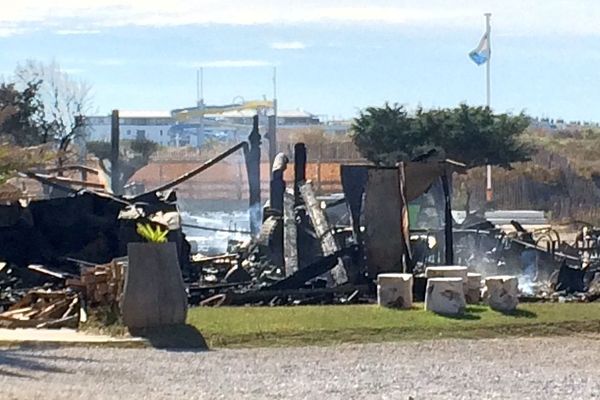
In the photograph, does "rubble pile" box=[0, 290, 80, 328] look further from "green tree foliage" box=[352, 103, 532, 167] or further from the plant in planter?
"green tree foliage" box=[352, 103, 532, 167]

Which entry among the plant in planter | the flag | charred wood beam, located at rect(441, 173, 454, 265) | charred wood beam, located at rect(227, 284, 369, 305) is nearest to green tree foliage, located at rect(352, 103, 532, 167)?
the flag

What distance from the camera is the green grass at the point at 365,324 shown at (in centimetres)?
1906

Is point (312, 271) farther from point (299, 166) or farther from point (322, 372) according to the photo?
point (322, 372)

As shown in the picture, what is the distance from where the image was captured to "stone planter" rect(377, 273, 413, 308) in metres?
21.4

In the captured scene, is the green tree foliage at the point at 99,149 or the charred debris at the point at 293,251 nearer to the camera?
the charred debris at the point at 293,251

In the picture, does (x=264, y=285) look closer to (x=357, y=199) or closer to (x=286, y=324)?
(x=357, y=199)

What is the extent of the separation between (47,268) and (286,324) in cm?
853

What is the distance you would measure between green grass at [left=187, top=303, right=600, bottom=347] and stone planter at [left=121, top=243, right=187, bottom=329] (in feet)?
1.65

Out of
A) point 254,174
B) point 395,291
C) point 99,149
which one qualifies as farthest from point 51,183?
point 99,149

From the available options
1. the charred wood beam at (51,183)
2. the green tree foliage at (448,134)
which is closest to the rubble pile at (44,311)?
the charred wood beam at (51,183)

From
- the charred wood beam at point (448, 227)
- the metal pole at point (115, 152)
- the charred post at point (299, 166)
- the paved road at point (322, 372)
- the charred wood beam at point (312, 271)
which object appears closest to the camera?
the paved road at point (322, 372)

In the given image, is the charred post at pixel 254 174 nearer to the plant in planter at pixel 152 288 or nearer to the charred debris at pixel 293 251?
the charred debris at pixel 293 251

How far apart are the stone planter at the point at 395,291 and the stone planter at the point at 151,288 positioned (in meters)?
3.51

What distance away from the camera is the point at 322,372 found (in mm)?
16281
